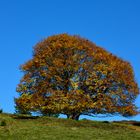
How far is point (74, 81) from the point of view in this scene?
6506cm

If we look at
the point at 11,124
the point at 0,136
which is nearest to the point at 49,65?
the point at 11,124

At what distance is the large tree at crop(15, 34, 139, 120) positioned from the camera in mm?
63875

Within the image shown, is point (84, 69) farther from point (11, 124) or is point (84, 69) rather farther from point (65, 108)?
point (11, 124)

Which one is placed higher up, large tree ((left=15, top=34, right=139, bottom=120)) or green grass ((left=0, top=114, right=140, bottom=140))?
large tree ((left=15, top=34, right=139, bottom=120))

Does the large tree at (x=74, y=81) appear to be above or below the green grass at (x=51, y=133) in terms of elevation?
above

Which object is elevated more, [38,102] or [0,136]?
[38,102]

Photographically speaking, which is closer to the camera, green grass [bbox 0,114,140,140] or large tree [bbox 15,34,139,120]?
green grass [bbox 0,114,140,140]

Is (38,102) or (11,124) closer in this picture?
(11,124)

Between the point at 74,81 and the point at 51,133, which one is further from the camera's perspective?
the point at 74,81

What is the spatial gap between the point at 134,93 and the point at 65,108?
34.9ft

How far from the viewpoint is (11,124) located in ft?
149

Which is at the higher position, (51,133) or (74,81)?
(74,81)

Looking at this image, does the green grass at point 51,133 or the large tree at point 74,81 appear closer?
the green grass at point 51,133

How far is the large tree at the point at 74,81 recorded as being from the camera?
63875 mm
